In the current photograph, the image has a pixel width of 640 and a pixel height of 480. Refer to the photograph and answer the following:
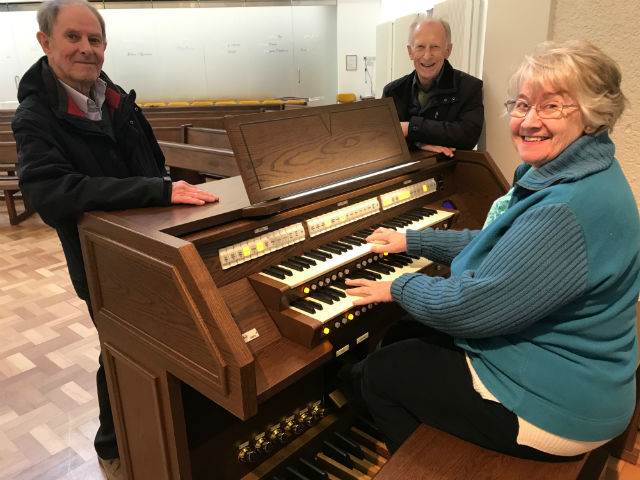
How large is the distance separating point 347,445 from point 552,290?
1284mm

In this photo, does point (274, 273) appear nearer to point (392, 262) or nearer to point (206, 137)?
point (392, 262)

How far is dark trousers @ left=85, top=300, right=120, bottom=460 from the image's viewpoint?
1935 millimetres

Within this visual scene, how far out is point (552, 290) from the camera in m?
1.08

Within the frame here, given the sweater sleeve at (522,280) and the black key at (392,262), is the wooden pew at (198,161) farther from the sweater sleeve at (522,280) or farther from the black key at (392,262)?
the sweater sleeve at (522,280)

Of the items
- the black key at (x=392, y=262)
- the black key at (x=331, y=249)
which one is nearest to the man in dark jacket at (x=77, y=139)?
the black key at (x=331, y=249)

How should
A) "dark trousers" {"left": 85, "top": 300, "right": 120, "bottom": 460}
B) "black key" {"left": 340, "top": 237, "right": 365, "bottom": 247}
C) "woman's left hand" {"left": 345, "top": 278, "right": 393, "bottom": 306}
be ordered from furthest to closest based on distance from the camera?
"dark trousers" {"left": 85, "top": 300, "right": 120, "bottom": 460}
"black key" {"left": 340, "top": 237, "right": 365, "bottom": 247}
"woman's left hand" {"left": 345, "top": 278, "right": 393, "bottom": 306}

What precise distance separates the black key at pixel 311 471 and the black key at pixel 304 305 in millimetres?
756

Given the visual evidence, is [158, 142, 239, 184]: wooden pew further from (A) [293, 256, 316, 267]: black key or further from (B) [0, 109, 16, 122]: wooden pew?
(B) [0, 109, 16, 122]: wooden pew

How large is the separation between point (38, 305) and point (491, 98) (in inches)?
131

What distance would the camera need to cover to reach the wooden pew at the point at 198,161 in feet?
10.9

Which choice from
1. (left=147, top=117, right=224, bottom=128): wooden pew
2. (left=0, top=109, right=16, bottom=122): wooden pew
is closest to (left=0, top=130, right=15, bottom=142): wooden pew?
(left=147, top=117, right=224, bottom=128): wooden pew

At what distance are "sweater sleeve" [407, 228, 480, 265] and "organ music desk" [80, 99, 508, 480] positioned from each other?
130 millimetres

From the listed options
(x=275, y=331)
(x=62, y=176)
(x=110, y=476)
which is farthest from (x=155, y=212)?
(x=110, y=476)

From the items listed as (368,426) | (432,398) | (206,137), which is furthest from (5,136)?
(432,398)
